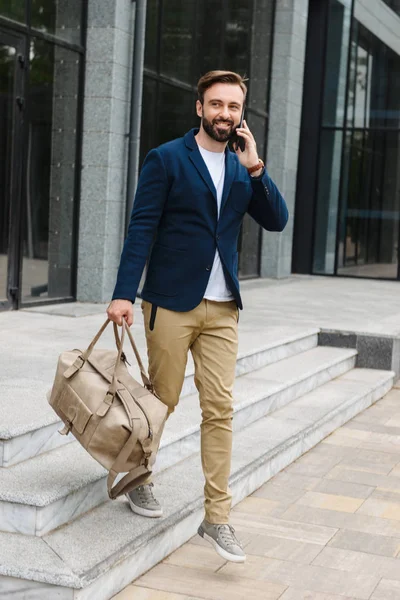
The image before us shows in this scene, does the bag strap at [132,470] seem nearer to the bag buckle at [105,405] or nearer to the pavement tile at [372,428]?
the bag buckle at [105,405]

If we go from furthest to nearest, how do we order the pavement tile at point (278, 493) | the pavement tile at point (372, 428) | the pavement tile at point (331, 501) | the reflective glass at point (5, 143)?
1. the reflective glass at point (5, 143)
2. the pavement tile at point (372, 428)
3. the pavement tile at point (278, 493)
4. the pavement tile at point (331, 501)

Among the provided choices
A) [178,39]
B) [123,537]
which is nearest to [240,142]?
[123,537]

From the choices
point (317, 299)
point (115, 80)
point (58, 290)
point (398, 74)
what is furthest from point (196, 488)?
point (398, 74)

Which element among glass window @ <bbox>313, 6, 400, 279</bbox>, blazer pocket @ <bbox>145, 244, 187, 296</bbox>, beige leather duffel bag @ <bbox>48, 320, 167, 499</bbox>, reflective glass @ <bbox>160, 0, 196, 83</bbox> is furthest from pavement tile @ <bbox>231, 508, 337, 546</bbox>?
glass window @ <bbox>313, 6, 400, 279</bbox>

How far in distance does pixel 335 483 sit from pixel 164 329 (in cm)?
224

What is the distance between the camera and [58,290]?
10.7 m

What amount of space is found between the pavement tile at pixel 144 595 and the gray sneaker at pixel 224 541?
→ 0.28 meters

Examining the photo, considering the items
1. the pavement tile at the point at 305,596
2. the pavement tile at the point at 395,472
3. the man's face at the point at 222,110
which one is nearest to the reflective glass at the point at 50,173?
the pavement tile at the point at 395,472

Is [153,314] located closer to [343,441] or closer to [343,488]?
[343,488]

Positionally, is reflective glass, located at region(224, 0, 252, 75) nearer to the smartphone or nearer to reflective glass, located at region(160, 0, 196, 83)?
reflective glass, located at region(160, 0, 196, 83)

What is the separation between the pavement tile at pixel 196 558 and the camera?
447cm

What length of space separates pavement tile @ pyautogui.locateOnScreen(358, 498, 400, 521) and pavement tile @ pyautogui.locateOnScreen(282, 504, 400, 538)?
7cm

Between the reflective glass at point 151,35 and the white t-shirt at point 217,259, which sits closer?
the white t-shirt at point 217,259

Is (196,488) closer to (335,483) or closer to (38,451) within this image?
(38,451)
